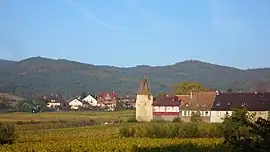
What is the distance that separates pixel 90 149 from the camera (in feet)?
111

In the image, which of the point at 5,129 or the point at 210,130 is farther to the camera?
the point at 210,130

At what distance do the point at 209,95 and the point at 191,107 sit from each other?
4797 mm

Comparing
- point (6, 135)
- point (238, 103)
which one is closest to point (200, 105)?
point (238, 103)

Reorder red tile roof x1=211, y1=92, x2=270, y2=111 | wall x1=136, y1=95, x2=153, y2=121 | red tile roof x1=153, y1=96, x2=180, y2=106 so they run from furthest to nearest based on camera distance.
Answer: red tile roof x1=153, y1=96, x2=180, y2=106 < wall x1=136, y1=95, x2=153, y2=121 < red tile roof x1=211, y1=92, x2=270, y2=111

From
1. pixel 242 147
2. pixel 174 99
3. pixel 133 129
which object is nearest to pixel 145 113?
pixel 174 99

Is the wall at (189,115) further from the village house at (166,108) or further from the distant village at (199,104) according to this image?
the village house at (166,108)

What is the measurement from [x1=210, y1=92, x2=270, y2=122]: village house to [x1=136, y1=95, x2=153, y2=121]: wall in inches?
576

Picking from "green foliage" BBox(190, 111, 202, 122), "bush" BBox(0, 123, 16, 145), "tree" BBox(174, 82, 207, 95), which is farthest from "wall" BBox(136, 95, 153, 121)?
"bush" BBox(0, 123, 16, 145)

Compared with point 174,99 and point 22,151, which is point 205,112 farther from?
point 22,151

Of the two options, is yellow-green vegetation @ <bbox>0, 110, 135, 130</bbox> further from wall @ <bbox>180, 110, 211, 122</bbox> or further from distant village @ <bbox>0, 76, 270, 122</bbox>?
wall @ <bbox>180, 110, 211, 122</bbox>

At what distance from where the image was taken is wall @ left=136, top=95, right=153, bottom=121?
101250 millimetres

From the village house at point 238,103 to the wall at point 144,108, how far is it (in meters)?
14.6

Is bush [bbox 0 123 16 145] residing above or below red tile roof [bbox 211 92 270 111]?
below

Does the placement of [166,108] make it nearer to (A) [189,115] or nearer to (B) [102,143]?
(A) [189,115]
